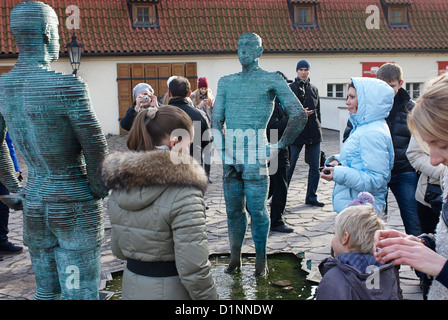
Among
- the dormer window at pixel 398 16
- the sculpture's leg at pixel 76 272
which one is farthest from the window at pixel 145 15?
the sculpture's leg at pixel 76 272

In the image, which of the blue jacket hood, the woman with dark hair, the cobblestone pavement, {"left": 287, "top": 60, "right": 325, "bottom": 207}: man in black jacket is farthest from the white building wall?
the woman with dark hair

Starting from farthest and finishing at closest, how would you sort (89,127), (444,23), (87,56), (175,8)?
1. (444,23)
2. (175,8)
3. (87,56)
4. (89,127)

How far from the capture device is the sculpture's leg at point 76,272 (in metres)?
3.33

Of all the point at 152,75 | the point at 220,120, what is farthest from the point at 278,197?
the point at 152,75

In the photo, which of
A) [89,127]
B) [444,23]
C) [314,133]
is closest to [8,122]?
[89,127]

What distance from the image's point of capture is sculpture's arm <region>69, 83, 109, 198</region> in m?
3.21

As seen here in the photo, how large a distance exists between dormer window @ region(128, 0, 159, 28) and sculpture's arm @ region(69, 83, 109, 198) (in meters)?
16.3

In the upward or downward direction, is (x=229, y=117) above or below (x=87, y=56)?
below

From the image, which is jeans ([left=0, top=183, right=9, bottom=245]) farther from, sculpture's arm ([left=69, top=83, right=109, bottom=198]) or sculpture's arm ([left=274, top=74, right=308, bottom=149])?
sculpture's arm ([left=274, top=74, right=308, bottom=149])

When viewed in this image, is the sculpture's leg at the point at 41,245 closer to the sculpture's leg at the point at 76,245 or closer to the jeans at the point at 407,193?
the sculpture's leg at the point at 76,245

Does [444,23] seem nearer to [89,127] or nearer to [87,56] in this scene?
[87,56]

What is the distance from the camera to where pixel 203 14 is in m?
19.3

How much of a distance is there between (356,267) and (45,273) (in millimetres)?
1938
